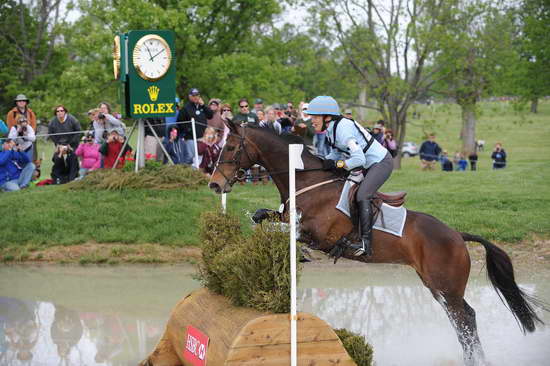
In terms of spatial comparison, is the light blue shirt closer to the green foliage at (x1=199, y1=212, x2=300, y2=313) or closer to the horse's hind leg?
the green foliage at (x1=199, y1=212, x2=300, y2=313)

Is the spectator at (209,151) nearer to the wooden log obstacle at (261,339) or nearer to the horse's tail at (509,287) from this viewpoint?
the horse's tail at (509,287)

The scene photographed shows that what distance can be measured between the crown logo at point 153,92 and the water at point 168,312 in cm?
383

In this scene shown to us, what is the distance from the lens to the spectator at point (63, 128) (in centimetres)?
1588

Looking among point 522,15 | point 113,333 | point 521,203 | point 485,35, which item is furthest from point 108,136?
point 522,15

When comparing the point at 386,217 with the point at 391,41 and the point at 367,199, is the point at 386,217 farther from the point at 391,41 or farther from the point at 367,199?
the point at 391,41

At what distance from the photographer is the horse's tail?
752 cm

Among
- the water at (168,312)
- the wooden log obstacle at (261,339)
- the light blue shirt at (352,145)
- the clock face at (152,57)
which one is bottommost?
the water at (168,312)

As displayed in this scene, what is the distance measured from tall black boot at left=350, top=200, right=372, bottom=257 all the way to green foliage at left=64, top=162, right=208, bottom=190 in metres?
7.55

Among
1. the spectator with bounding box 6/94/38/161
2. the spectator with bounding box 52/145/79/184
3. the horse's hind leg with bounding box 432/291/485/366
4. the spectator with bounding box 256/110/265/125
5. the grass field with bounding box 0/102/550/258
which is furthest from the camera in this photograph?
the spectator with bounding box 52/145/79/184

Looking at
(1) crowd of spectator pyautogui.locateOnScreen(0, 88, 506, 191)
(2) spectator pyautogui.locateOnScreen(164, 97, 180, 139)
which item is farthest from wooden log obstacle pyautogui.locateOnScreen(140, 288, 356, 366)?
(2) spectator pyautogui.locateOnScreen(164, 97, 180, 139)

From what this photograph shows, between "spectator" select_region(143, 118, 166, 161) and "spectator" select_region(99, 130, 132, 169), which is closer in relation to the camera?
"spectator" select_region(99, 130, 132, 169)

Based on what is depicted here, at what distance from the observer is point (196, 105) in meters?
15.3

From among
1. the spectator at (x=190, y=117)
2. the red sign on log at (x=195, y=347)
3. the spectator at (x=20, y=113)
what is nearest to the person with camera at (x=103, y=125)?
the spectator at (x=190, y=117)

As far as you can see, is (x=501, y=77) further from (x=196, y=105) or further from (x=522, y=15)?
(x=196, y=105)
